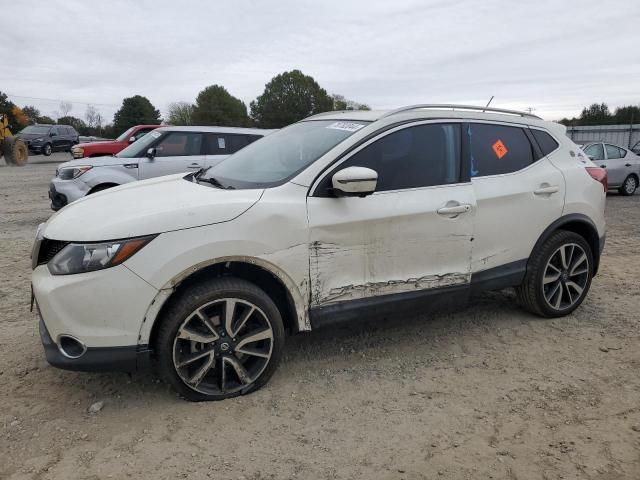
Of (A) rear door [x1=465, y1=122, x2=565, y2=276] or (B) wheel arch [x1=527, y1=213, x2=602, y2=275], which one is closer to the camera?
(A) rear door [x1=465, y1=122, x2=565, y2=276]

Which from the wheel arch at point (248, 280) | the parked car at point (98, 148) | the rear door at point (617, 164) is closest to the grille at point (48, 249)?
the wheel arch at point (248, 280)

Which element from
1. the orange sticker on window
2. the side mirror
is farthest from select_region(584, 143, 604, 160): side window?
the side mirror

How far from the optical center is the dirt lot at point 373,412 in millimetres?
2582

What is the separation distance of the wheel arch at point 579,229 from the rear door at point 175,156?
20.2 feet

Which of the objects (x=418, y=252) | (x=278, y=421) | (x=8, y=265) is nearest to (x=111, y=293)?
(x=278, y=421)

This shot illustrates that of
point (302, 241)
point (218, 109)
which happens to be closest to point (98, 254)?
point (302, 241)

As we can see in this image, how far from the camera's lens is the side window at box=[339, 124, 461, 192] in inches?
137

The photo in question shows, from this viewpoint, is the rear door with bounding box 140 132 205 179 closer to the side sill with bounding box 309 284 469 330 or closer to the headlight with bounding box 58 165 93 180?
the headlight with bounding box 58 165 93 180

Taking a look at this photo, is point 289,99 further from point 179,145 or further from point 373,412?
point 373,412

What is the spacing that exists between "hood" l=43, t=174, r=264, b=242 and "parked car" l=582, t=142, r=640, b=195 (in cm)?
1312

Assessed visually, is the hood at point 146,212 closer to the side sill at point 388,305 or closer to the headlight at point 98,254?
the headlight at point 98,254

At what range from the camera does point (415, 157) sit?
12.0 ft

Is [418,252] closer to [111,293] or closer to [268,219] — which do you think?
[268,219]

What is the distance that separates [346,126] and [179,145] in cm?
594
